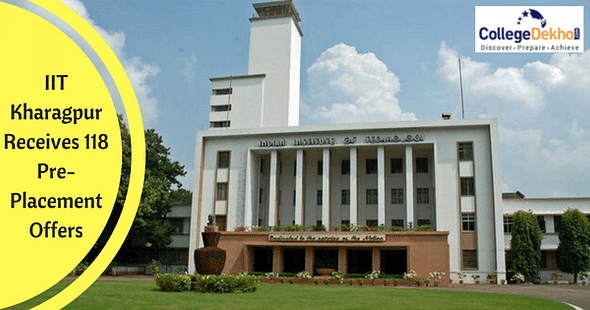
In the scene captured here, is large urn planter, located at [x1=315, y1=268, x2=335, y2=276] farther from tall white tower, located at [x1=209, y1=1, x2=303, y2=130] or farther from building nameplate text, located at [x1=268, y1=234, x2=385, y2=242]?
tall white tower, located at [x1=209, y1=1, x2=303, y2=130]

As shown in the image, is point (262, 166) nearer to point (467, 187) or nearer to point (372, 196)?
point (372, 196)

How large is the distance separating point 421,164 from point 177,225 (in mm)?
20508

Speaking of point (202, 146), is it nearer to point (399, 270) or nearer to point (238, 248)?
point (238, 248)

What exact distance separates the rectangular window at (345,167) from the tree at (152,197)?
536 inches

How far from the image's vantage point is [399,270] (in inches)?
1444

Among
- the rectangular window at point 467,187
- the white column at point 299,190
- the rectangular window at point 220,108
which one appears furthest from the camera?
the rectangular window at point 220,108

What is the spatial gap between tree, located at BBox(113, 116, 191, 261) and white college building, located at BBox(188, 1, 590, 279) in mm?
3247

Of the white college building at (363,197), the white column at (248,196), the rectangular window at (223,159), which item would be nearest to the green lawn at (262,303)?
the white college building at (363,197)

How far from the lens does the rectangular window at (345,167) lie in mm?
40875

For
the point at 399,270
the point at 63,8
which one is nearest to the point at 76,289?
the point at 63,8

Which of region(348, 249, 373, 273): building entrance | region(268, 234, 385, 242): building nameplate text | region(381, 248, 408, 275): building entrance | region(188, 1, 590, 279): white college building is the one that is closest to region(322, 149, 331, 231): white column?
region(188, 1, 590, 279): white college building

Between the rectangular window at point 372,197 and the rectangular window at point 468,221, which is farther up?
the rectangular window at point 372,197

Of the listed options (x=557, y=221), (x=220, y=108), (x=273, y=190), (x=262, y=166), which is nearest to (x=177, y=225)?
(x=262, y=166)

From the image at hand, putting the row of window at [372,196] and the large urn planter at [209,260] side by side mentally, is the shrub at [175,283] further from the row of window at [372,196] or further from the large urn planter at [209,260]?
the row of window at [372,196]
